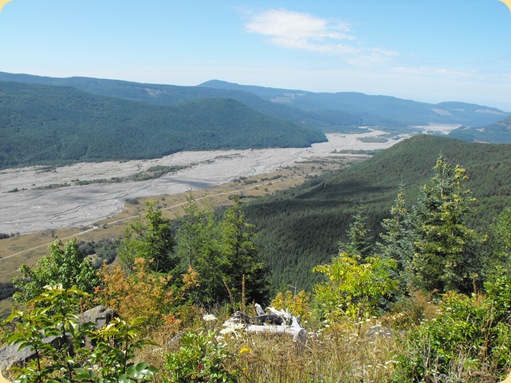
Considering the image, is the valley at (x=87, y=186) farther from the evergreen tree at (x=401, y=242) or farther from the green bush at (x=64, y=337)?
the green bush at (x=64, y=337)

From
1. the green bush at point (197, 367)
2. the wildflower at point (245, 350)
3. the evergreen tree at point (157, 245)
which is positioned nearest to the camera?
the green bush at point (197, 367)

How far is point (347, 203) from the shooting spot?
9794cm

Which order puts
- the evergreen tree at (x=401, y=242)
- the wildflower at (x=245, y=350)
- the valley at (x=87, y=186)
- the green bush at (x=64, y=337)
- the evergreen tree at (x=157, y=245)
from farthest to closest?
the valley at (x=87, y=186)
the evergreen tree at (x=401, y=242)
the evergreen tree at (x=157, y=245)
the wildflower at (x=245, y=350)
the green bush at (x=64, y=337)

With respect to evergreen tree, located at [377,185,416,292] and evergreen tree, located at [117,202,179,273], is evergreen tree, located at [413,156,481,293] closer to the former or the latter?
evergreen tree, located at [377,185,416,292]

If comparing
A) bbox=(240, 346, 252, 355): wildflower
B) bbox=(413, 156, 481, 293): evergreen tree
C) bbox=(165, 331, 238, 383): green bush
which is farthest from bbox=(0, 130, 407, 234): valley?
bbox=(165, 331, 238, 383): green bush

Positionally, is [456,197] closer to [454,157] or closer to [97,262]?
[97,262]

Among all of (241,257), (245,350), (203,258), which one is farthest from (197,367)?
(203,258)

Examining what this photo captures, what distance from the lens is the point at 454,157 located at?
136000mm

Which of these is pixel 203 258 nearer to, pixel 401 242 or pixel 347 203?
pixel 401 242

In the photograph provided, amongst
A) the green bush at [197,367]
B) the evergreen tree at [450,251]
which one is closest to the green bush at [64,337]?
the green bush at [197,367]

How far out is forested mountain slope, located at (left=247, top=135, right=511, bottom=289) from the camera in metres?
66.9

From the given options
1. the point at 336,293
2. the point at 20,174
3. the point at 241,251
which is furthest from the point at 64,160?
the point at 336,293

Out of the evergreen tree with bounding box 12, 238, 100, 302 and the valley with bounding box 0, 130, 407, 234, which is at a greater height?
the evergreen tree with bounding box 12, 238, 100, 302

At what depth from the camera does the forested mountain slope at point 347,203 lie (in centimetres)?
6694
